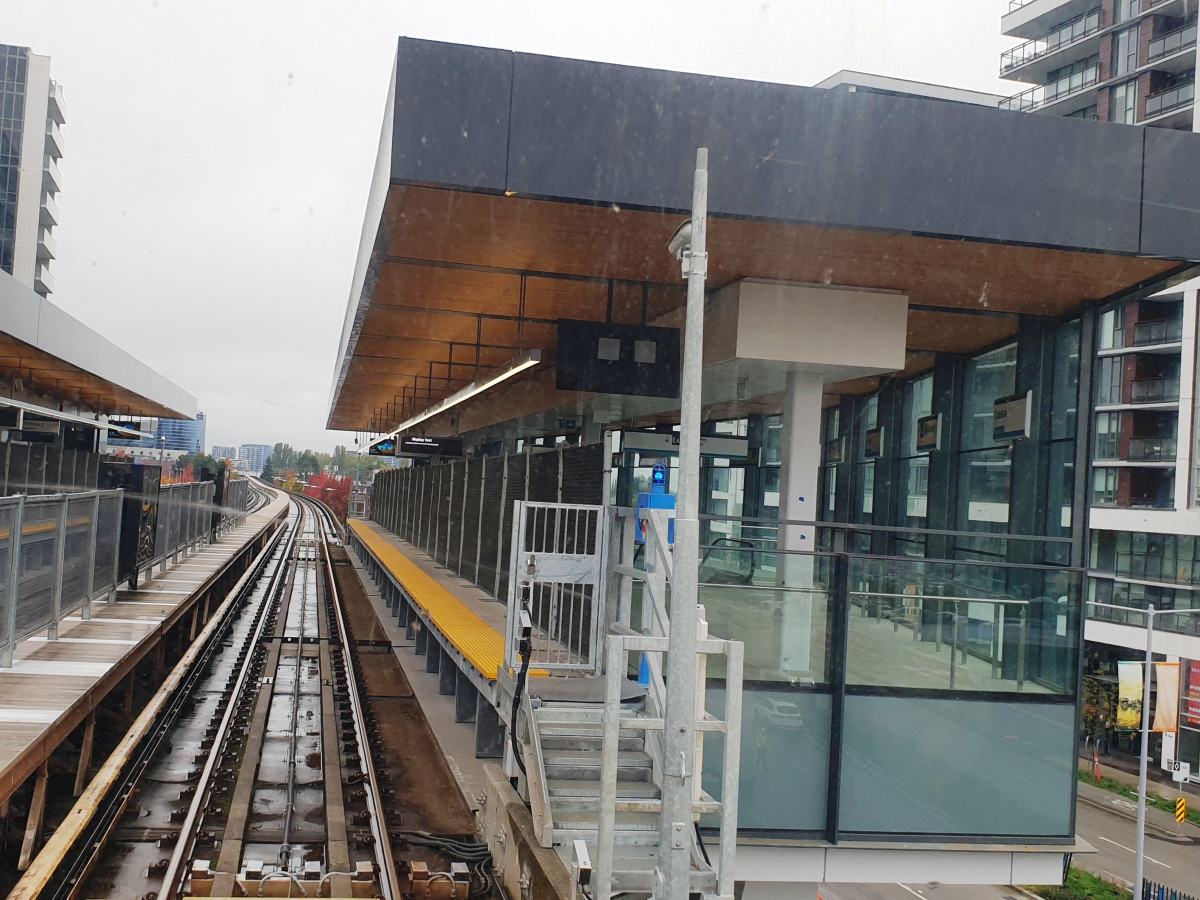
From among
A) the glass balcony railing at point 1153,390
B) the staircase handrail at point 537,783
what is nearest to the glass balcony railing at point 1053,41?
the glass balcony railing at point 1153,390

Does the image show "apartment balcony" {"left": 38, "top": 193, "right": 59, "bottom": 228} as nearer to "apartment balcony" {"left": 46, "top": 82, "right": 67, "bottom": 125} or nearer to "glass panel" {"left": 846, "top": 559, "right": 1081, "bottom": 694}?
"apartment balcony" {"left": 46, "top": 82, "right": 67, "bottom": 125}

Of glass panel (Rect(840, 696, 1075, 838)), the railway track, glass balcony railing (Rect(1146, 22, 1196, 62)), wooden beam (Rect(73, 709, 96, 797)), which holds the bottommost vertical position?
the railway track

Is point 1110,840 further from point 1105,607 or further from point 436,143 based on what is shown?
point 436,143

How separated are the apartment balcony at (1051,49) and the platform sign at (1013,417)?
36.0m

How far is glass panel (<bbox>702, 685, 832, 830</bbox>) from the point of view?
702 cm

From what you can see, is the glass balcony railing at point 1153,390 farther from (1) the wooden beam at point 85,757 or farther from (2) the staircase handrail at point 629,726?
(1) the wooden beam at point 85,757

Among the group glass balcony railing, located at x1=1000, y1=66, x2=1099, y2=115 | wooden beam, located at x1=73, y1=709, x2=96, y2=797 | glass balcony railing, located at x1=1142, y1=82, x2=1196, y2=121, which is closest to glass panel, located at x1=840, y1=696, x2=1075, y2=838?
wooden beam, located at x1=73, y1=709, x2=96, y2=797

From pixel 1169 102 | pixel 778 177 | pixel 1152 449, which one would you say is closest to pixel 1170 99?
pixel 1169 102

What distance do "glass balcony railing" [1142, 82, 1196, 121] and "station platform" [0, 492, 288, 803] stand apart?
35.6 metres

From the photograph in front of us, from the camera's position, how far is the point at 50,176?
1914 inches

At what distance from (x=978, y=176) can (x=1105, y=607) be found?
3095 cm

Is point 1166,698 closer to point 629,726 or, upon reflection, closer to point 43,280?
point 629,726

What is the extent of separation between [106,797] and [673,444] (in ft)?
29.9

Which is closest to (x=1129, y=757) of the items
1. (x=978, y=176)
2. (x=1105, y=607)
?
(x=1105, y=607)
